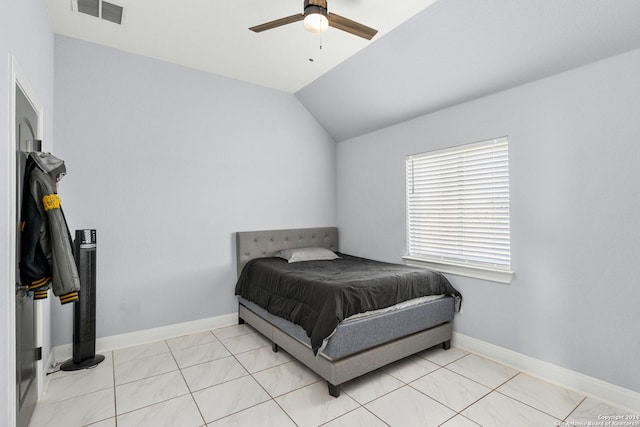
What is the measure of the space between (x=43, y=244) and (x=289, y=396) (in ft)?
6.03

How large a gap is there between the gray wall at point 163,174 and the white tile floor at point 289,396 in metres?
0.73

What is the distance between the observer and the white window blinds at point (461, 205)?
2.87 meters

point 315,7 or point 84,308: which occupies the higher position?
point 315,7

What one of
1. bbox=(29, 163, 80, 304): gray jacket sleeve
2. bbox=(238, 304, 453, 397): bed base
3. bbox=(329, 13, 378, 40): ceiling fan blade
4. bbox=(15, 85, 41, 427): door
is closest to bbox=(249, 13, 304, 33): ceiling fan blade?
bbox=(329, 13, 378, 40): ceiling fan blade

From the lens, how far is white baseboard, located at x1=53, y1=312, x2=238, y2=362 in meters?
2.93

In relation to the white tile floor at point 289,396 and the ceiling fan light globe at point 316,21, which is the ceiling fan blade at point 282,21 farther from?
the white tile floor at point 289,396

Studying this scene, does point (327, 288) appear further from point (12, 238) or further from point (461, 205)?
point (12, 238)

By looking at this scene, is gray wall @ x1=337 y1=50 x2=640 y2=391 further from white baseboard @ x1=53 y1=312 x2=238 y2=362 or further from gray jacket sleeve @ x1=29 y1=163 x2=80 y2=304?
gray jacket sleeve @ x1=29 y1=163 x2=80 y2=304

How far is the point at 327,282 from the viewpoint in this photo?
2627 millimetres

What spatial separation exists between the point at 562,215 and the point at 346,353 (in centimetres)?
198

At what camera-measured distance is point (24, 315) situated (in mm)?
1894

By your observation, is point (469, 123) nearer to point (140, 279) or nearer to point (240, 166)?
point (240, 166)

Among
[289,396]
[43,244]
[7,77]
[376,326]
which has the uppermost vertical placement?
[7,77]

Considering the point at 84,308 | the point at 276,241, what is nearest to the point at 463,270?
the point at 276,241
